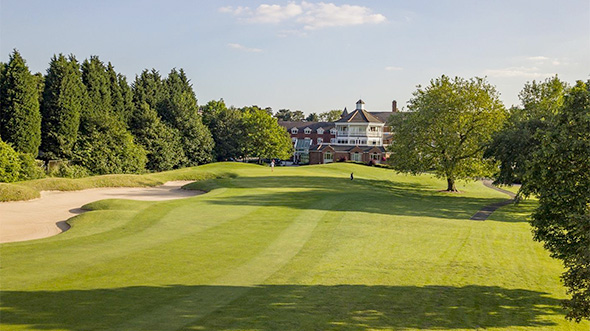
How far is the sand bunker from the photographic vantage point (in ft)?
81.9

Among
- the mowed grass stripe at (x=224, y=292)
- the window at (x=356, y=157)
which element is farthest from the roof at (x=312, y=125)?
the mowed grass stripe at (x=224, y=292)

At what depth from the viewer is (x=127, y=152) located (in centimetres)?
6288

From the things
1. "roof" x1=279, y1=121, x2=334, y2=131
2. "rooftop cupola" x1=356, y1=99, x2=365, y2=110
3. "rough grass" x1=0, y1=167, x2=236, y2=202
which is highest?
"rooftop cupola" x1=356, y1=99, x2=365, y2=110

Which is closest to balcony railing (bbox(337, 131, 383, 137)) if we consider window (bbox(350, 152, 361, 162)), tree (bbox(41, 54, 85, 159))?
window (bbox(350, 152, 361, 162))

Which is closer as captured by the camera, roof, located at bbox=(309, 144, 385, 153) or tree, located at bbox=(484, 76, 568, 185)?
tree, located at bbox=(484, 76, 568, 185)

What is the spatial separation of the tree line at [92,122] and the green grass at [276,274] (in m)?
31.1

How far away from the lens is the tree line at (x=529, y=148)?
11.9m

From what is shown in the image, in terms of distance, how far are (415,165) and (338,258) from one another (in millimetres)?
35326

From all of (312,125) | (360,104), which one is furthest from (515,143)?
(312,125)

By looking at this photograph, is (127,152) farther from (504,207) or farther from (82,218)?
(504,207)

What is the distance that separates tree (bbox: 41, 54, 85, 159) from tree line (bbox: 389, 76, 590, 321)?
131 ft

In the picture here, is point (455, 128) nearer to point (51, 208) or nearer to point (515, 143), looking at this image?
point (515, 143)

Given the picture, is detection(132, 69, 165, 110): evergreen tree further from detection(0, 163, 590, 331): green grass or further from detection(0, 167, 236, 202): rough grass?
detection(0, 163, 590, 331): green grass

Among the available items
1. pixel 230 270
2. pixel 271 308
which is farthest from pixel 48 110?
pixel 271 308
